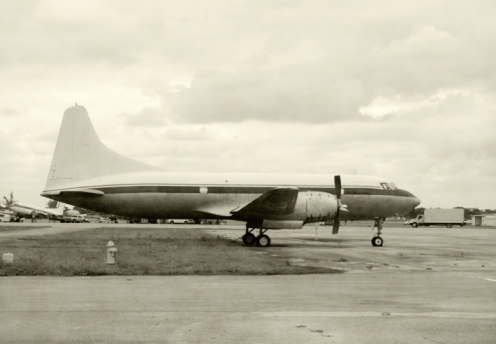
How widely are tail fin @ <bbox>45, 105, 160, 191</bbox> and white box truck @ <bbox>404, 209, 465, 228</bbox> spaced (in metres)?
72.0

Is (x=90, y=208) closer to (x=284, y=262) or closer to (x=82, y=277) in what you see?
(x=284, y=262)

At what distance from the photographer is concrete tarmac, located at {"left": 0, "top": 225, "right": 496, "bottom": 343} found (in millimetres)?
8516

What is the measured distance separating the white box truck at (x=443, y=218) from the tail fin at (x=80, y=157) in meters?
72.0

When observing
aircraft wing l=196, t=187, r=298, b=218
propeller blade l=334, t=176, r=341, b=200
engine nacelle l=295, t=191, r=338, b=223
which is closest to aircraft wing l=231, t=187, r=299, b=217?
aircraft wing l=196, t=187, r=298, b=218

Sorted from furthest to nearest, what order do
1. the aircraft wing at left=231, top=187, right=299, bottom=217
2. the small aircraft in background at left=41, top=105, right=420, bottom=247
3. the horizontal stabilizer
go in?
the horizontal stabilizer < the small aircraft in background at left=41, top=105, right=420, bottom=247 < the aircraft wing at left=231, top=187, right=299, bottom=217

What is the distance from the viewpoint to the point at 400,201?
133 ft

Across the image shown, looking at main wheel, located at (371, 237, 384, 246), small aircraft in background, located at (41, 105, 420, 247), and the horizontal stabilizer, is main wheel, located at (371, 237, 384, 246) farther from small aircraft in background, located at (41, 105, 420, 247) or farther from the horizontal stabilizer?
the horizontal stabilizer

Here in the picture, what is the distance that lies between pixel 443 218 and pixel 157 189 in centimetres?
7439

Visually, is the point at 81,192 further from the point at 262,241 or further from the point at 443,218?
the point at 443,218

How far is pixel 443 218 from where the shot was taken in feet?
321

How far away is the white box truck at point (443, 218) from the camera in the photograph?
97.2m

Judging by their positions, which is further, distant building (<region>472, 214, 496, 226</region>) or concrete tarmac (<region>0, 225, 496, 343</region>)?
distant building (<region>472, 214, 496, 226</region>)

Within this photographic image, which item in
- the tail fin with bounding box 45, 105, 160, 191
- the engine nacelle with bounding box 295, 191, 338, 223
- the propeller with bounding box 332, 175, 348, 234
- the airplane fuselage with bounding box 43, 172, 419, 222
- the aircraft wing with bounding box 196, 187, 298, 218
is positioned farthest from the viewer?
the tail fin with bounding box 45, 105, 160, 191

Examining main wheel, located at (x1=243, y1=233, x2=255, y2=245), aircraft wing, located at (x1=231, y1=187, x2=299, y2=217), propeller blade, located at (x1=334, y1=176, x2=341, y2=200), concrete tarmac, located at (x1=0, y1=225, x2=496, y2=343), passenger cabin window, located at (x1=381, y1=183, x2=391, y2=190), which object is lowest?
concrete tarmac, located at (x1=0, y1=225, x2=496, y2=343)
